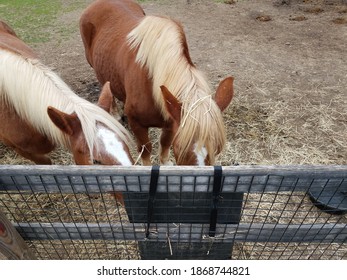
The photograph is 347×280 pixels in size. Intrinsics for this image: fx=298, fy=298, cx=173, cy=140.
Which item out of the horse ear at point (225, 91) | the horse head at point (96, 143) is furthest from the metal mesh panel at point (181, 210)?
the horse ear at point (225, 91)

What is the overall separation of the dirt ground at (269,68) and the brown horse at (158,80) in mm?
985

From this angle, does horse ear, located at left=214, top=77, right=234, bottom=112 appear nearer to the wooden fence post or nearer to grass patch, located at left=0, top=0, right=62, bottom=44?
the wooden fence post

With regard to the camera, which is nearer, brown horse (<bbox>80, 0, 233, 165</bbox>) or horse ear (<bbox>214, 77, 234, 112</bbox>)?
brown horse (<bbox>80, 0, 233, 165</bbox>)

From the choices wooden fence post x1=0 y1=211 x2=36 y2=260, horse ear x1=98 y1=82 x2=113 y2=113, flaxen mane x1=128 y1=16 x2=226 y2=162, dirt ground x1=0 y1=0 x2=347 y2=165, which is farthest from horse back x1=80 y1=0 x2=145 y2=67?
wooden fence post x1=0 y1=211 x2=36 y2=260

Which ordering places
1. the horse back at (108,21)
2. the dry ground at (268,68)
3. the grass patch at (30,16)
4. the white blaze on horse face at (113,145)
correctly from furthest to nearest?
the grass patch at (30,16)
the dry ground at (268,68)
the horse back at (108,21)
the white blaze on horse face at (113,145)

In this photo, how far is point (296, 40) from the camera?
20.3 ft

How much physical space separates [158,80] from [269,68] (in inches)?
133

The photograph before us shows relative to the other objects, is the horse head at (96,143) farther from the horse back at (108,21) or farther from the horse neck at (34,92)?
the horse back at (108,21)

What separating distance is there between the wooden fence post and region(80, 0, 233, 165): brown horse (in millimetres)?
913

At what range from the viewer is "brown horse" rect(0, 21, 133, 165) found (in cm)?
202

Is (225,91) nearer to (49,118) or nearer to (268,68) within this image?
(49,118)

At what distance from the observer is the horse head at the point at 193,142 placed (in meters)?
2.07
